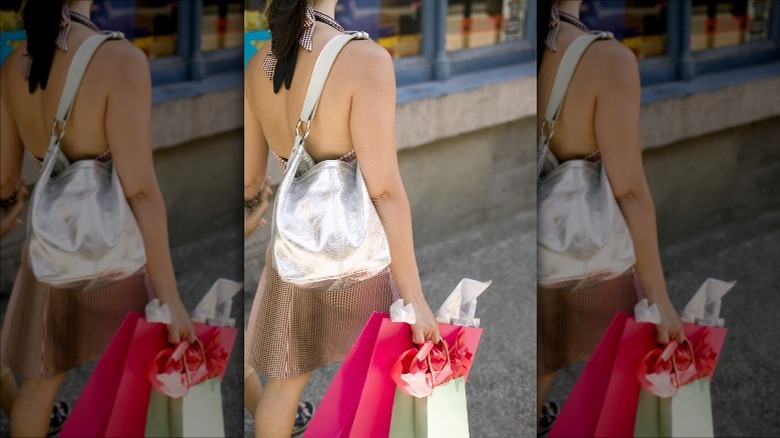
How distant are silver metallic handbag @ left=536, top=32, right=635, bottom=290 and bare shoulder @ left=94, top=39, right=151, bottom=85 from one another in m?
1.29

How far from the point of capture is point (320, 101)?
282 centimetres

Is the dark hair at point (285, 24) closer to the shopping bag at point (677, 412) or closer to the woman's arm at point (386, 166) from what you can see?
the woman's arm at point (386, 166)

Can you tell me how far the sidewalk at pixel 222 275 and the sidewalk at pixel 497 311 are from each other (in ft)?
0.42

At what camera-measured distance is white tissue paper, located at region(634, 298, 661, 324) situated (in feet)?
9.82

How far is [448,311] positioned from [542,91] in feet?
2.41

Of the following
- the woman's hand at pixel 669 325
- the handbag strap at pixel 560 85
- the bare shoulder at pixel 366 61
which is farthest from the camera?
the woman's hand at pixel 669 325

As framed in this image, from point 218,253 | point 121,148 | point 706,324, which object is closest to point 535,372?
point 706,324

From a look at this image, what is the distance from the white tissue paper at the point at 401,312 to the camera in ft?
9.47

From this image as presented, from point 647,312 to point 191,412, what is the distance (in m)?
1.50

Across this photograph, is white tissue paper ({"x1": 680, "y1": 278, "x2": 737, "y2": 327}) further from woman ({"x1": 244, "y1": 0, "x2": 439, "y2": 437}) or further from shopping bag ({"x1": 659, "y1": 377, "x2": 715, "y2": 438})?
woman ({"x1": 244, "y1": 0, "x2": 439, "y2": 437})

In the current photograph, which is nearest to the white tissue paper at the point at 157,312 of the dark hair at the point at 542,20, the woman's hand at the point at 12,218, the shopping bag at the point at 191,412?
the shopping bag at the point at 191,412

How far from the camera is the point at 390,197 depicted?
2875 millimetres

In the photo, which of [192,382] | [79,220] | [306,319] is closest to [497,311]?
[306,319]

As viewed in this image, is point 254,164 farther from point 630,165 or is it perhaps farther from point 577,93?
point 630,165
